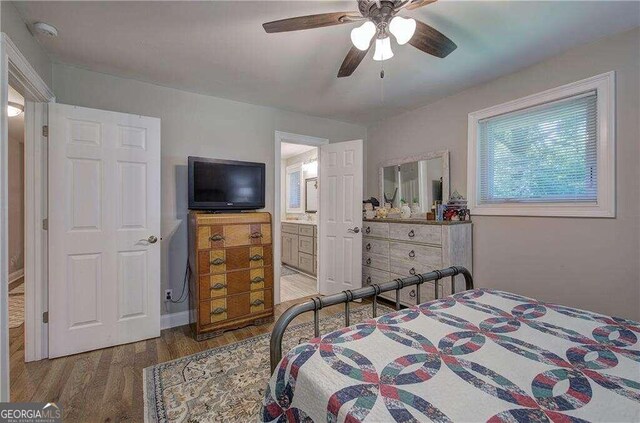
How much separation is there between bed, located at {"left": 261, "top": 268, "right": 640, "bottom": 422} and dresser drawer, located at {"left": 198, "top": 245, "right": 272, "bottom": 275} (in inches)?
62.4

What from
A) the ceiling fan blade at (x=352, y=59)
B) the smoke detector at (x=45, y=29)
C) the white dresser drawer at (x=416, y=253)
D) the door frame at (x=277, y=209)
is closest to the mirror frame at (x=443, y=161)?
the white dresser drawer at (x=416, y=253)

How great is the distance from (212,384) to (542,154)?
309cm

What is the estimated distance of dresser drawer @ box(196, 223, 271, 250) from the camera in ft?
8.20

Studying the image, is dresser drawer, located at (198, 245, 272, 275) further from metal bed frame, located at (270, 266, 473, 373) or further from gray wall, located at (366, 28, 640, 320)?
gray wall, located at (366, 28, 640, 320)

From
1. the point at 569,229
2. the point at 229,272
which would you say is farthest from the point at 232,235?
the point at 569,229

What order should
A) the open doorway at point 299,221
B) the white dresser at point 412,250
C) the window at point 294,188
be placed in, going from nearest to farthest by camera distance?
the white dresser at point 412,250 < the open doorway at point 299,221 < the window at point 294,188

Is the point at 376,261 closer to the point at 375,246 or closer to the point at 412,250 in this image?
the point at 375,246

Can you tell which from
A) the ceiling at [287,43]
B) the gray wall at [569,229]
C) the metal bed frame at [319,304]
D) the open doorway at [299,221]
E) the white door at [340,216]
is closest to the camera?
the metal bed frame at [319,304]

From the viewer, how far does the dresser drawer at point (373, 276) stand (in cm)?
328

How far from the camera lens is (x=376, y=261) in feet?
11.1

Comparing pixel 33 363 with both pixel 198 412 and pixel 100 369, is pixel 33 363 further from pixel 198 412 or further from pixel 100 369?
pixel 198 412

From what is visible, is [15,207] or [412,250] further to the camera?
[15,207]

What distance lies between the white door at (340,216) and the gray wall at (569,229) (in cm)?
104

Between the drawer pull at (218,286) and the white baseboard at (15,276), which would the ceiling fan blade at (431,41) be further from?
the white baseboard at (15,276)
